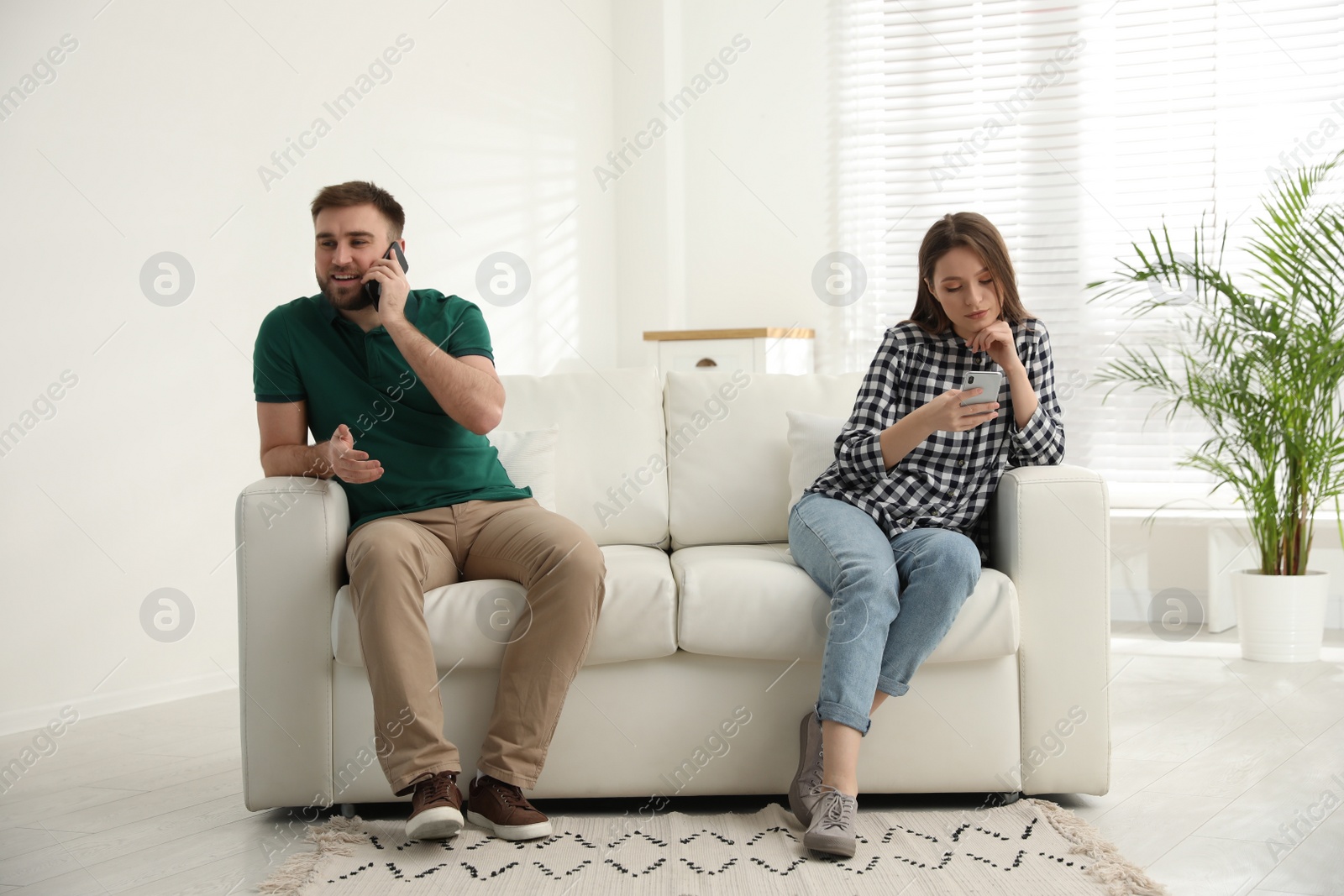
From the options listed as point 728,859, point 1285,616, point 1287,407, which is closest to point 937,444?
point 728,859

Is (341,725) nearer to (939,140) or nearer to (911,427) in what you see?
(911,427)

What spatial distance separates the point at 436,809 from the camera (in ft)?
5.54

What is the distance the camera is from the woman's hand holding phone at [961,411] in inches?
74.1

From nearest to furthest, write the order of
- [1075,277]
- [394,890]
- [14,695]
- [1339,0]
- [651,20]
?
[394,890]
[14,695]
[1339,0]
[1075,277]
[651,20]

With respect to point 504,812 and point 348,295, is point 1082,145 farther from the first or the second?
point 504,812

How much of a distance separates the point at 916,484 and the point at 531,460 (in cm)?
84

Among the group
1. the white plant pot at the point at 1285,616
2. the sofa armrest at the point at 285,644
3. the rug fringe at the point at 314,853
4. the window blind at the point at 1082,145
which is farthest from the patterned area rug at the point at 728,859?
the window blind at the point at 1082,145

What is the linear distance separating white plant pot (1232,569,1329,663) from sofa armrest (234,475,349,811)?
2695mm

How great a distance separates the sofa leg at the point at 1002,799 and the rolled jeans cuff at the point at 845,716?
36 cm

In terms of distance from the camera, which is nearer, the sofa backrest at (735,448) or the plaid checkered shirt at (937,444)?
the plaid checkered shirt at (937,444)

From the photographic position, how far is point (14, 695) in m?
2.60

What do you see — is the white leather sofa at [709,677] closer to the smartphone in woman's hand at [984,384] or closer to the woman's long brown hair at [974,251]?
the smartphone in woman's hand at [984,384]

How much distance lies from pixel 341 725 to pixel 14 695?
1.21m

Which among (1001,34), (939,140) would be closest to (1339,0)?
(1001,34)
